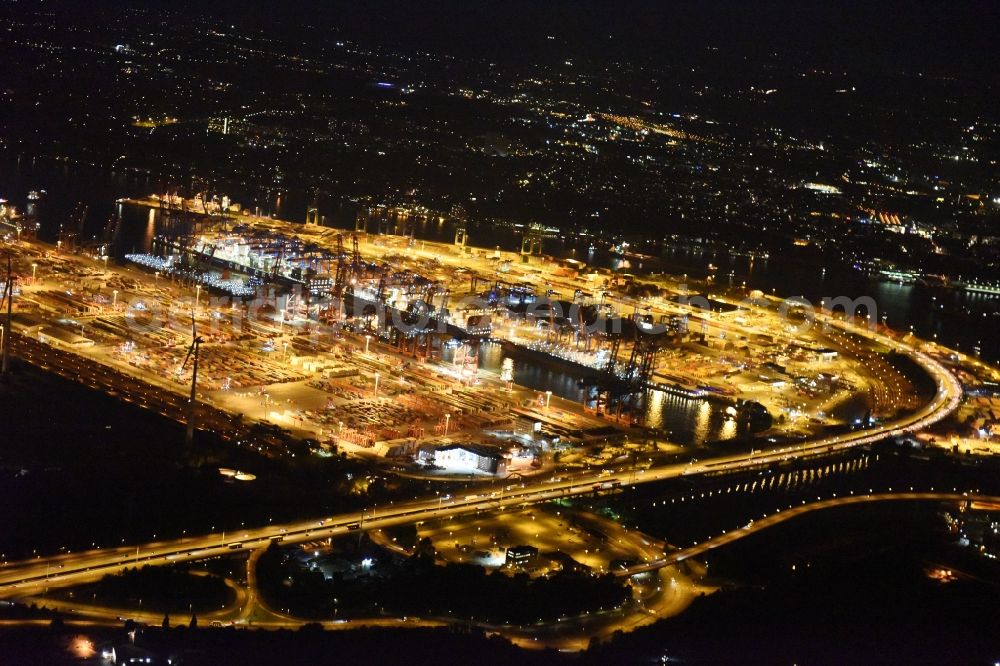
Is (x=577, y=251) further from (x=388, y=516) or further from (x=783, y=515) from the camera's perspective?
(x=388, y=516)

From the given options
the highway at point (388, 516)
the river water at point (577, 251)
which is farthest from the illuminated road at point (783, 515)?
the river water at point (577, 251)

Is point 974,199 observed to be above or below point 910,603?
above

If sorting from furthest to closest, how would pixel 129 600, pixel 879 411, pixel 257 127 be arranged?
pixel 257 127 → pixel 879 411 → pixel 129 600

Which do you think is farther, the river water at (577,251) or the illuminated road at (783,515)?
the river water at (577,251)

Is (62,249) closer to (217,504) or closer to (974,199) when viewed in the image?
(217,504)

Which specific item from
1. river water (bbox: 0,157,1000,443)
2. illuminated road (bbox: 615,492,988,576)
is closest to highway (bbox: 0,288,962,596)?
illuminated road (bbox: 615,492,988,576)

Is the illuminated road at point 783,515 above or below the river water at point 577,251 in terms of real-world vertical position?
below

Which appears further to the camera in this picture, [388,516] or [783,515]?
[783,515]

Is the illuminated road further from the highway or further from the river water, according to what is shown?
the river water

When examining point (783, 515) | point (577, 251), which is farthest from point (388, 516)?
point (577, 251)

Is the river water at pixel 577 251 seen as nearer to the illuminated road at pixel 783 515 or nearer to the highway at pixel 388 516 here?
the highway at pixel 388 516

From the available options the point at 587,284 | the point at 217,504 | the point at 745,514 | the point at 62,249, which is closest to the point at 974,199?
the point at 587,284
